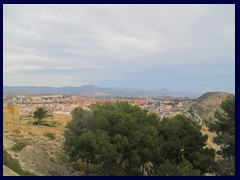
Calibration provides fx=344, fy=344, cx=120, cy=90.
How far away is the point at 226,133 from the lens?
1377 cm

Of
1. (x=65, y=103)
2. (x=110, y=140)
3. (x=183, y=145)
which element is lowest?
(x=183, y=145)

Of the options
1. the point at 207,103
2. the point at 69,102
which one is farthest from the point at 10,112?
the point at 207,103

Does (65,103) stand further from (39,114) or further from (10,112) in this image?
(10,112)

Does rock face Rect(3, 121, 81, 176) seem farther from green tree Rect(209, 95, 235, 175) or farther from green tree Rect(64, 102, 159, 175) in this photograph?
green tree Rect(209, 95, 235, 175)

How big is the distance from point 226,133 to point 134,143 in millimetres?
4072

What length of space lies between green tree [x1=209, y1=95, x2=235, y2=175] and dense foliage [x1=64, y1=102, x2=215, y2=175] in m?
0.52

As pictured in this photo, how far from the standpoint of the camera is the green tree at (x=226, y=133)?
1245 cm

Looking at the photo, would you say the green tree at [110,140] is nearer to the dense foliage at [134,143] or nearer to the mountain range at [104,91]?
the dense foliage at [134,143]

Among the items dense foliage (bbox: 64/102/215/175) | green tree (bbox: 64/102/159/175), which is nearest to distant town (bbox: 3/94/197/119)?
dense foliage (bbox: 64/102/215/175)

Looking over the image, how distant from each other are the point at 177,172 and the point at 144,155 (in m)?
1.80
